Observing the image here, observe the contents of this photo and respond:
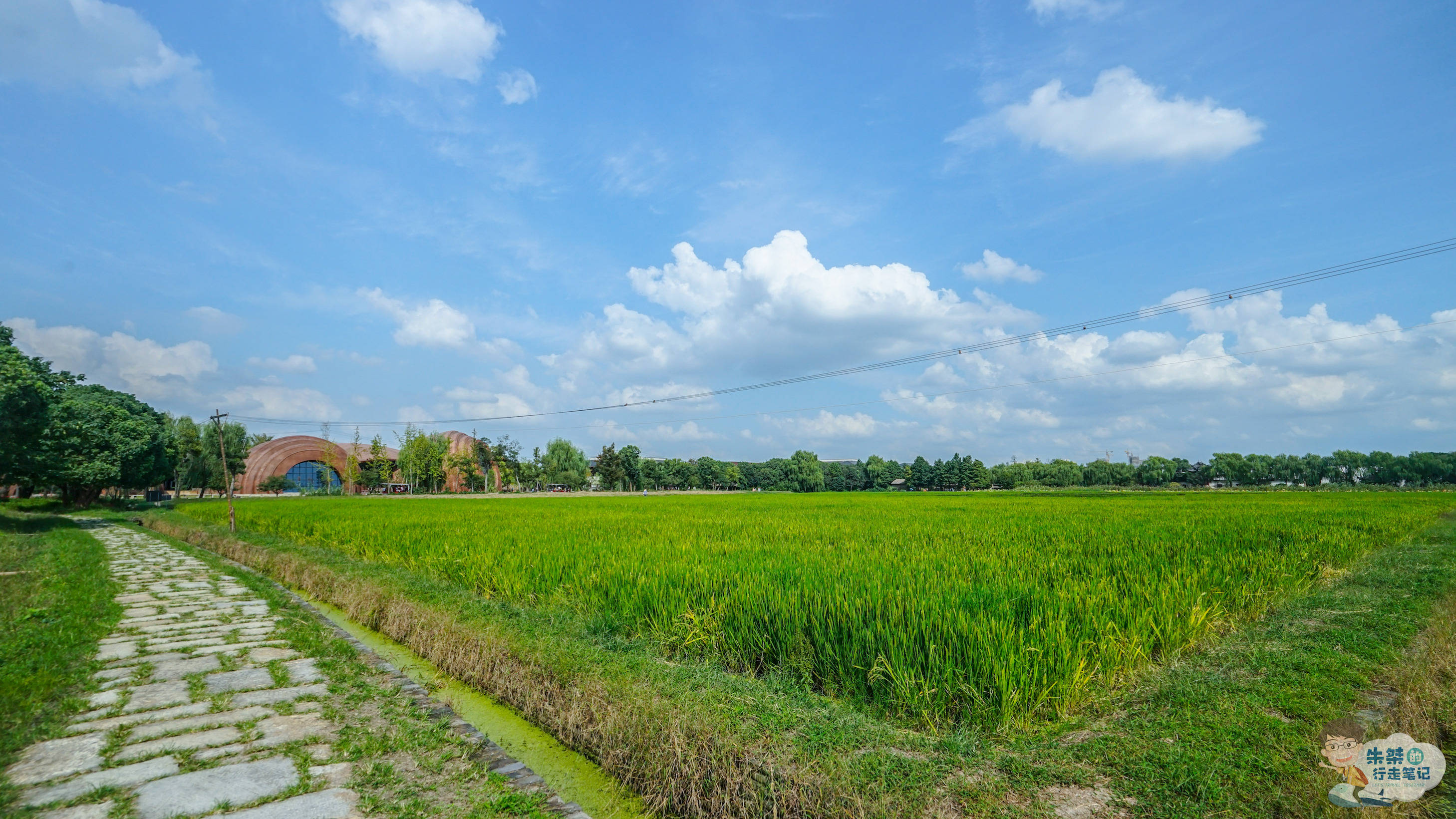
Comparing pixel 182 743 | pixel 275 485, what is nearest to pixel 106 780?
pixel 182 743

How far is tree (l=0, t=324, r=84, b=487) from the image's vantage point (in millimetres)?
15875

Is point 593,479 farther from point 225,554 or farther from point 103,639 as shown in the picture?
point 103,639

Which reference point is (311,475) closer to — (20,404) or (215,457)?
(215,457)

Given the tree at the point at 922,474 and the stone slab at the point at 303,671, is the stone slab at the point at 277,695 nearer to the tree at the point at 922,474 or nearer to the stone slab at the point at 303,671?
the stone slab at the point at 303,671

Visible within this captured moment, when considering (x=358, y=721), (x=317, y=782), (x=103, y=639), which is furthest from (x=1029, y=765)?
(x=103, y=639)

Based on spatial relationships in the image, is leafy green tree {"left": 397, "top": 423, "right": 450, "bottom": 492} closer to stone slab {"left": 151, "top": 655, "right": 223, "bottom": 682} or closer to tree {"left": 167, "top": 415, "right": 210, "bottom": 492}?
tree {"left": 167, "top": 415, "right": 210, "bottom": 492}

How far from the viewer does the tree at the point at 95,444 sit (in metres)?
21.2

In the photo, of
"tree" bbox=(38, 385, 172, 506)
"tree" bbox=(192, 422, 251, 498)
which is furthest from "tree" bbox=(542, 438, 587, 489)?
"tree" bbox=(38, 385, 172, 506)

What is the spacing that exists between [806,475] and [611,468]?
3190 cm

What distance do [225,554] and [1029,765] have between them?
1770 centimetres

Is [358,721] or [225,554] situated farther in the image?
[225,554]

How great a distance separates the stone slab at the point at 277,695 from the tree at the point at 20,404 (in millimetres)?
17628

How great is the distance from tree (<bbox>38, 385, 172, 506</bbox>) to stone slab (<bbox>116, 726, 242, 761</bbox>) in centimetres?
2125

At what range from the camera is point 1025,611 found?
17.9 ft
